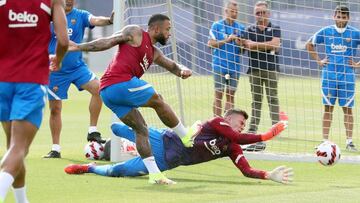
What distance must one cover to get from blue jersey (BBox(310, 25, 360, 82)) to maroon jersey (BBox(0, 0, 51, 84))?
8042 millimetres

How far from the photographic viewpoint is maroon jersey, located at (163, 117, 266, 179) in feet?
35.2

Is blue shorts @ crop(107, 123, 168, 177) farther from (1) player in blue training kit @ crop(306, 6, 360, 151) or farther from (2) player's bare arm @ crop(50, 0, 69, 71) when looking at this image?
(1) player in blue training kit @ crop(306, 6, 360, 151)

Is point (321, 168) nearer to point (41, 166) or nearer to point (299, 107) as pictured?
point (41, 166)

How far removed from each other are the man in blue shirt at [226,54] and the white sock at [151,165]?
4.63m

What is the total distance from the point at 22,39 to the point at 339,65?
27.0 feet

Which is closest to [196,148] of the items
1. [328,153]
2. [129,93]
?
[129,93]

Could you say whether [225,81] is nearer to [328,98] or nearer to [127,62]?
[328,98]

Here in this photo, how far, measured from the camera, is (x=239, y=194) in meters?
9.52

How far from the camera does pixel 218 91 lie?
15398 mm

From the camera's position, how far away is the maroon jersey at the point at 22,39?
7.45 meters

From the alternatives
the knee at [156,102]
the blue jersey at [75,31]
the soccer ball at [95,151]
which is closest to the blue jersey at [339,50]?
the blue jersey at [75,31]

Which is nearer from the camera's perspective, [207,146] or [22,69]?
[22,69]

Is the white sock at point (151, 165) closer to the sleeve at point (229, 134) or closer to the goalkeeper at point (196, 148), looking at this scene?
the goalkeeper at point (196, 148)

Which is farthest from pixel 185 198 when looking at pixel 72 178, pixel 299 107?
pixel 299 107
